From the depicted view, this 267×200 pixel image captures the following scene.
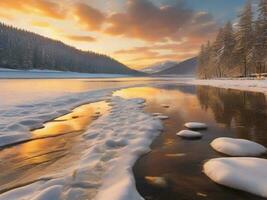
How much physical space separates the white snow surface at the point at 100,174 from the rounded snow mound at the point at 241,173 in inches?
68.5

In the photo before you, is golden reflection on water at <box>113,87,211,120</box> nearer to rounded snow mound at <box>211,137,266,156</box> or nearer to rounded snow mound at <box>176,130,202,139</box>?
rounded snow mound at <box>176,130,202,139</box>

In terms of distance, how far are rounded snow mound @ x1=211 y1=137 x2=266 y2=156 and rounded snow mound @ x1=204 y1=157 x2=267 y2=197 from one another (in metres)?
0.91

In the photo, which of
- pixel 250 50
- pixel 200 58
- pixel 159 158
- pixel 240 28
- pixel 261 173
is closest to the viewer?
pixel 261 173

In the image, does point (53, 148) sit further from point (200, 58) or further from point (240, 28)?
point (200, 58)

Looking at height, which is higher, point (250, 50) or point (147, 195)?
point (250, 50)

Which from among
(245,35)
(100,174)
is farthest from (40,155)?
(245,35)

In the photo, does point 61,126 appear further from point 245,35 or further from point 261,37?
point 245,35

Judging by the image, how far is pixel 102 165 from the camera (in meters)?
5.58

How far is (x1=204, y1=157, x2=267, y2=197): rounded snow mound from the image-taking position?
4.23 m

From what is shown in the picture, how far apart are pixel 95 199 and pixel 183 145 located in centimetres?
367

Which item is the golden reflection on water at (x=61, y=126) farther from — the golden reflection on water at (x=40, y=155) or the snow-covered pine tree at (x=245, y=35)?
the snow-covered pine tree at (x=245, y=35)

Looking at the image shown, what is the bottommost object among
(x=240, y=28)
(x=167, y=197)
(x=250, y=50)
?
(x=167, y=197)

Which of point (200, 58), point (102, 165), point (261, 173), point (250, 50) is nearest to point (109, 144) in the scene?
point (102, 165)

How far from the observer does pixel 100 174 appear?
5.10 m
